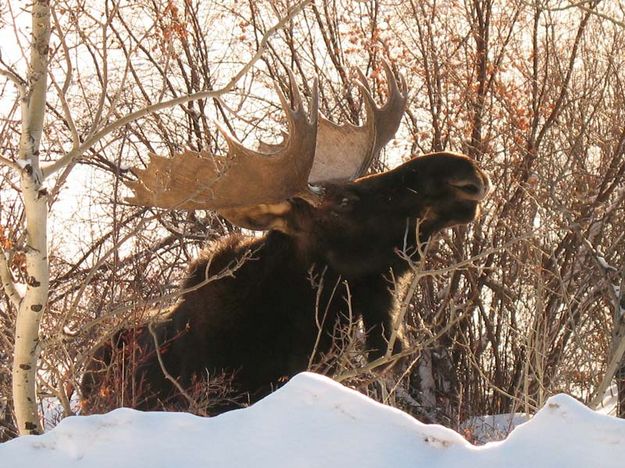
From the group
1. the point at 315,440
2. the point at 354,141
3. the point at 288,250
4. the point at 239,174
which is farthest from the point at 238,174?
the point at 315,440

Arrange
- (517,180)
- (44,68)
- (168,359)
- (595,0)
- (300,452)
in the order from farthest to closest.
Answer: (517,180), (595,0), (168,359), (44,68), (300,452)

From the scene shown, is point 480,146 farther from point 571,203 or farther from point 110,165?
point 110,165

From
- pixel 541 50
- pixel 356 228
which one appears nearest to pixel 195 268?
pixel 356 228

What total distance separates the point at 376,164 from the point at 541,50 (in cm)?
167

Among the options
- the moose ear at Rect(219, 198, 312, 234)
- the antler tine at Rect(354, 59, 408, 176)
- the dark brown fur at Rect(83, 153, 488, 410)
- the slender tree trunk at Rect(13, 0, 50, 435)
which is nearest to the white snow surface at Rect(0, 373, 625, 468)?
A: the slender tree trunk at Rect(13, 0, 50, 435)

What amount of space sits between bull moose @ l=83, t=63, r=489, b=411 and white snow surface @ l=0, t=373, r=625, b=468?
3.01 metres

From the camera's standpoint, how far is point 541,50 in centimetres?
973

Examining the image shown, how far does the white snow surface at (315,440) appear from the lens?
9.41 feet

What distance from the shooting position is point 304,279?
6.37m

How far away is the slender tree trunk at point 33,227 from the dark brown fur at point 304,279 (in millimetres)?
1182

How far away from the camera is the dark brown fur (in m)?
6.14

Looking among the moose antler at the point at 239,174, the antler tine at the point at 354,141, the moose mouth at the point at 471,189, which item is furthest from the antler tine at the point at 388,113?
the moose mouth at the point at 471,189

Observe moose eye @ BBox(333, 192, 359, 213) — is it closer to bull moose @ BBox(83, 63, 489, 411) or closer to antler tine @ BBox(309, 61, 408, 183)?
bull moose @ BBox(83, 63, 489, 411)

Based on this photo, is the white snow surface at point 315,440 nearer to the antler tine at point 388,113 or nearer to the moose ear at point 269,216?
the moose ear at point 269,216
